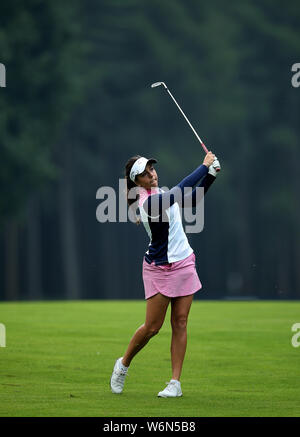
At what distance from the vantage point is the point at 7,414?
8500mm

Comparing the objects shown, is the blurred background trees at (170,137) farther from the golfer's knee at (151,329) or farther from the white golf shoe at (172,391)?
the white golf shoe at (172,391)

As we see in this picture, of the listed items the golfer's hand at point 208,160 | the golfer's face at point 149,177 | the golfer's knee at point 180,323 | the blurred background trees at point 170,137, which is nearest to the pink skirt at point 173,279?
the golfer's knee at point 180,323

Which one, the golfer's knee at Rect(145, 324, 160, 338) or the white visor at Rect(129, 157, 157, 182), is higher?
the white visor at Rect(129, 157, 157, 182)

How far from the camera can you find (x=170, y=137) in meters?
58.3

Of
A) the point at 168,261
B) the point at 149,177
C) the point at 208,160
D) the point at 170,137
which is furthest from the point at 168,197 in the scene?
the point at 170,137

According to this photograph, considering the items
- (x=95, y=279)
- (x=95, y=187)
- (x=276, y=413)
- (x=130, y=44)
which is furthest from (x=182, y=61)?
(x=276, y=413)

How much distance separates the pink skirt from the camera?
9.59m

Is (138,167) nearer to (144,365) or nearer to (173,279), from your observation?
(173,279)

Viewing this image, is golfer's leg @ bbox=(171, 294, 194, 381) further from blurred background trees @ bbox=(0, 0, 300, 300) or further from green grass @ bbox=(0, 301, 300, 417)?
blurred background trees @ bbox=(0, 0, 300, 300)

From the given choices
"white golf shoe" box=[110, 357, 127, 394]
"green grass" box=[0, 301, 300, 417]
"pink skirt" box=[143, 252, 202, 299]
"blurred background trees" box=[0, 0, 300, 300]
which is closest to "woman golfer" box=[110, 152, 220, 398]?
"pink skirt" box=[143, 252, 202, 299]

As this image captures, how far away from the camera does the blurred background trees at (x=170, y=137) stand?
5597cm

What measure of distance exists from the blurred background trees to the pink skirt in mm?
42947

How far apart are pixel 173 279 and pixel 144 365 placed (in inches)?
95.7
